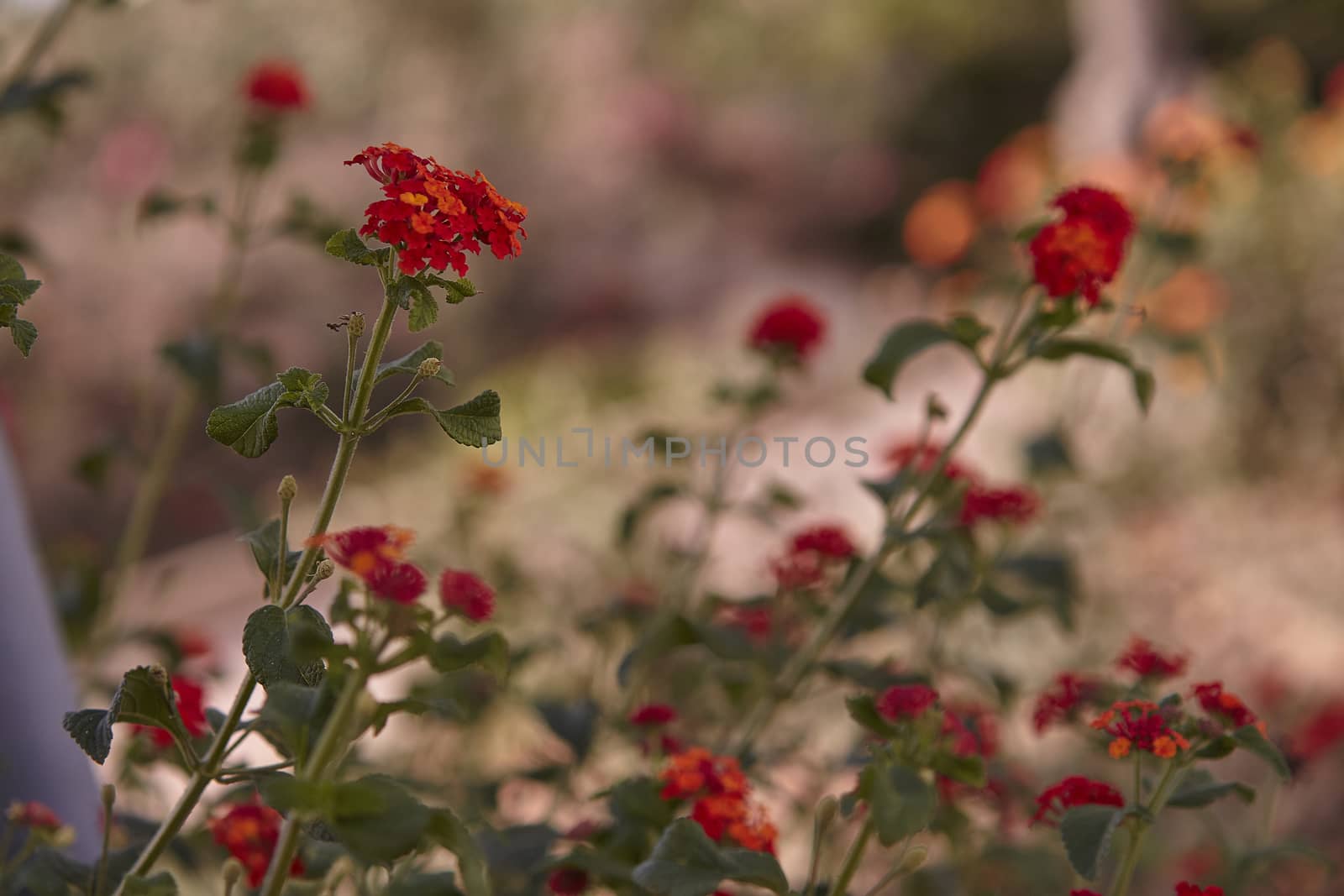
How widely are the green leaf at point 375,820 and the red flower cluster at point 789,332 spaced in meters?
0.85

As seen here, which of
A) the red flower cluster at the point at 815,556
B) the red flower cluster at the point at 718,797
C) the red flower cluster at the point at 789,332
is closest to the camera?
the red flower cluster at the point at 718,797

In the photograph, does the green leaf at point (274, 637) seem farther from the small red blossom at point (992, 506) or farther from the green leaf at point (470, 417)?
the small red blossom at point (992, 506)

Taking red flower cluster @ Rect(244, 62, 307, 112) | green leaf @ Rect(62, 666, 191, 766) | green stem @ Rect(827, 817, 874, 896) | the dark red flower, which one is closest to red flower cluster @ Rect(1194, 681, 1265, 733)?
green stem @ Rect(827, 817, 874, 896)

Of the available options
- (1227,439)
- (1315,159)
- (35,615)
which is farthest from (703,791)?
(1315,159)

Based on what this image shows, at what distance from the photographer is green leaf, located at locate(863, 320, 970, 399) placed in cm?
98

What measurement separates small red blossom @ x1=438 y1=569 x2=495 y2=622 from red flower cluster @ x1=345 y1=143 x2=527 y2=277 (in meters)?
0.17

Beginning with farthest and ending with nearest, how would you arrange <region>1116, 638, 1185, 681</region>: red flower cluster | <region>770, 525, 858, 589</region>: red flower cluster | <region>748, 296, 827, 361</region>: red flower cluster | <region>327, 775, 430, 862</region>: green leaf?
<region>748, 296, 827, 361</region>: red flower cluster → <region>770, 525, 858, 589</region>: red flower cluster → <region>1116, 638, 1185, 681</region>: red flower cluster → <region>327, 775, 430, 862</region>: green leaf

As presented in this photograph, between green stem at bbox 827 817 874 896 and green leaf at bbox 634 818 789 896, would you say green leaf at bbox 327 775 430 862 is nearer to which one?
green leaf at bbox 634 818 789 896

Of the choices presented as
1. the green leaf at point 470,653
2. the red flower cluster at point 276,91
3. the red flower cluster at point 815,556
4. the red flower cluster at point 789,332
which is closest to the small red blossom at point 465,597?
the green leaf at point 470,653

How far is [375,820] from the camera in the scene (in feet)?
1.86

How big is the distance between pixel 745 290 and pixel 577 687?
425cm

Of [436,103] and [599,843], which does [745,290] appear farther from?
[599,843]

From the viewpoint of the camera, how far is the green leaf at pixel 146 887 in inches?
24.5

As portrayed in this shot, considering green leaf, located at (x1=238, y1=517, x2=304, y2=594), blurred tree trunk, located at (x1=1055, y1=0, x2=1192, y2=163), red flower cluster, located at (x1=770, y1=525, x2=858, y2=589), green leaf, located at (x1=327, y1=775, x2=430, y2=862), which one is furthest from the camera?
blurred tree trunk, located at (x1=1055, y1=0, x2=1192, y2=163)
